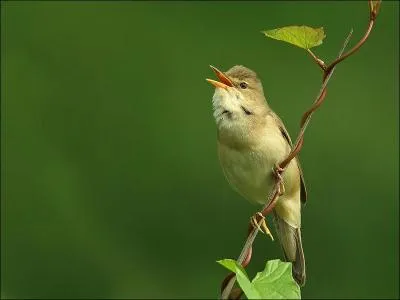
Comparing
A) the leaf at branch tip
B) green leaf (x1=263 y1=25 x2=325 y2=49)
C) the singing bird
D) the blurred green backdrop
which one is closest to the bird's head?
the singing bird

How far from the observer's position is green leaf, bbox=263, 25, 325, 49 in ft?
6.21

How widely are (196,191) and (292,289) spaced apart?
14.0ft

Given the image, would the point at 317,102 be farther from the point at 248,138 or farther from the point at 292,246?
the point at 292,246

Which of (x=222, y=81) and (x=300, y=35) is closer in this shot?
(x=300, y=35)

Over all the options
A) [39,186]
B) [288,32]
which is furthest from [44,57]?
[288,32]

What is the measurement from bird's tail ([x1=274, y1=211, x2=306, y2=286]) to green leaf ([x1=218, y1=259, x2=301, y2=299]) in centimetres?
143

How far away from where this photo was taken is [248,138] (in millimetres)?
3037

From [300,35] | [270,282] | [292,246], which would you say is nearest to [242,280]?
[270,282]

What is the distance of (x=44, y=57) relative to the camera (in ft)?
21.8

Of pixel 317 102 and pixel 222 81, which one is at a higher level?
pixel 222 81

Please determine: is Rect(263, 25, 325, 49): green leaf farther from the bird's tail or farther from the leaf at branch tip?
the bird's tail

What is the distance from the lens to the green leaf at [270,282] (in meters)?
1.64

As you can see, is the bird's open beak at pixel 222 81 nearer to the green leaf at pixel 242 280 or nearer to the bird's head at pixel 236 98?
the bird's head at pixel 236 98

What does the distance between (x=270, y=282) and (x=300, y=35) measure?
0.50 meters
